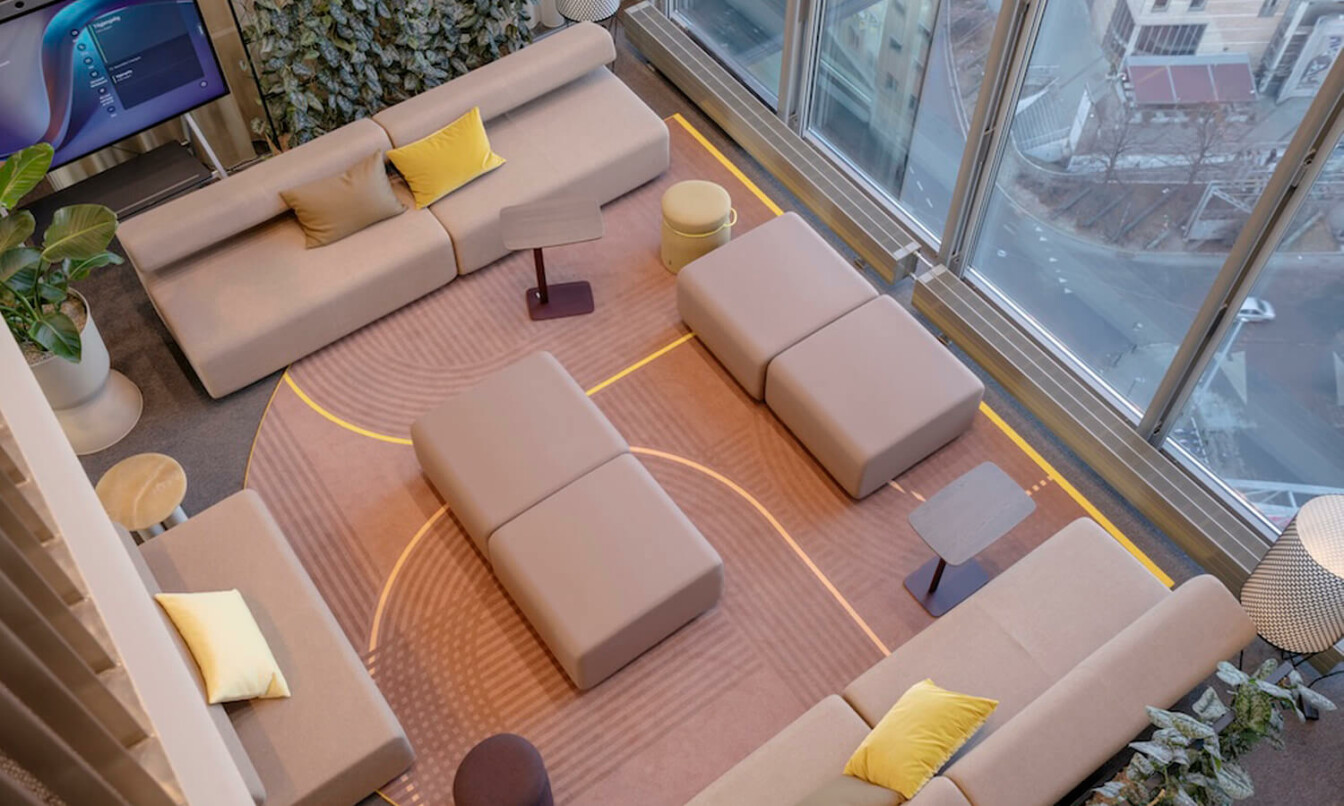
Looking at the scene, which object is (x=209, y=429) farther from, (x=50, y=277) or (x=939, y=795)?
(x=939, y=795)

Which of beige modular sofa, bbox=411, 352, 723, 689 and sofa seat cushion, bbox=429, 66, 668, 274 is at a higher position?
sofa seat cushion, bbox=429, 66, 668, 274

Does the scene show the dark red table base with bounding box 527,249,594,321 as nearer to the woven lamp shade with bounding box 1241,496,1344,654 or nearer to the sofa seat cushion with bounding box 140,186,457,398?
the sofa seat cushion with bounding box 140,186,457,398

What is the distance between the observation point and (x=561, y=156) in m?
6.94

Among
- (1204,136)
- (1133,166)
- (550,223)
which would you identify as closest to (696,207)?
(550,223)

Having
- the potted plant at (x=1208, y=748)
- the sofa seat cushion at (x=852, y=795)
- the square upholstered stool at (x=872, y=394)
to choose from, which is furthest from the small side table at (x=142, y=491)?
the potted plant at (x=1208, y=748)

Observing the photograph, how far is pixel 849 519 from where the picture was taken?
5.90m

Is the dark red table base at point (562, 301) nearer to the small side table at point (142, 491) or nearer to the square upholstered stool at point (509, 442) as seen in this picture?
the square upholstered stool at point (509, 442)

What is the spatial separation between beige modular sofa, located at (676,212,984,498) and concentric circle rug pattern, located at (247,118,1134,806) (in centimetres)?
16

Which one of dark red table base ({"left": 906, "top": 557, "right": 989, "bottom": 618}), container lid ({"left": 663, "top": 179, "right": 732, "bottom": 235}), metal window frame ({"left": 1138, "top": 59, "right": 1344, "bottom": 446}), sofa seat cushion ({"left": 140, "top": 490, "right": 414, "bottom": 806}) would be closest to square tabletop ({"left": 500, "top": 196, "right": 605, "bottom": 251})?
container lid ({"left": 663, "top": 179, "right": 732, "bottom": 235})

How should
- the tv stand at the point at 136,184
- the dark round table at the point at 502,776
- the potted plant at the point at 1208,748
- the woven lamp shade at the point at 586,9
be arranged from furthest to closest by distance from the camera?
the woven lamp shade at the point at 586,9, the tv stand at the point at 136,184, the dark round table at the point at 502,776, the potted plant at the point at 1208,748

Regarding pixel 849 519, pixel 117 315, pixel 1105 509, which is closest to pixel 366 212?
pixel 117 315

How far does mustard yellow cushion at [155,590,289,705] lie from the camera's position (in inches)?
182

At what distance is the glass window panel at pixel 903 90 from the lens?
19.6ft

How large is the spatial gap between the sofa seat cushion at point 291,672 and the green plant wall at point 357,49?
2.64 metres
